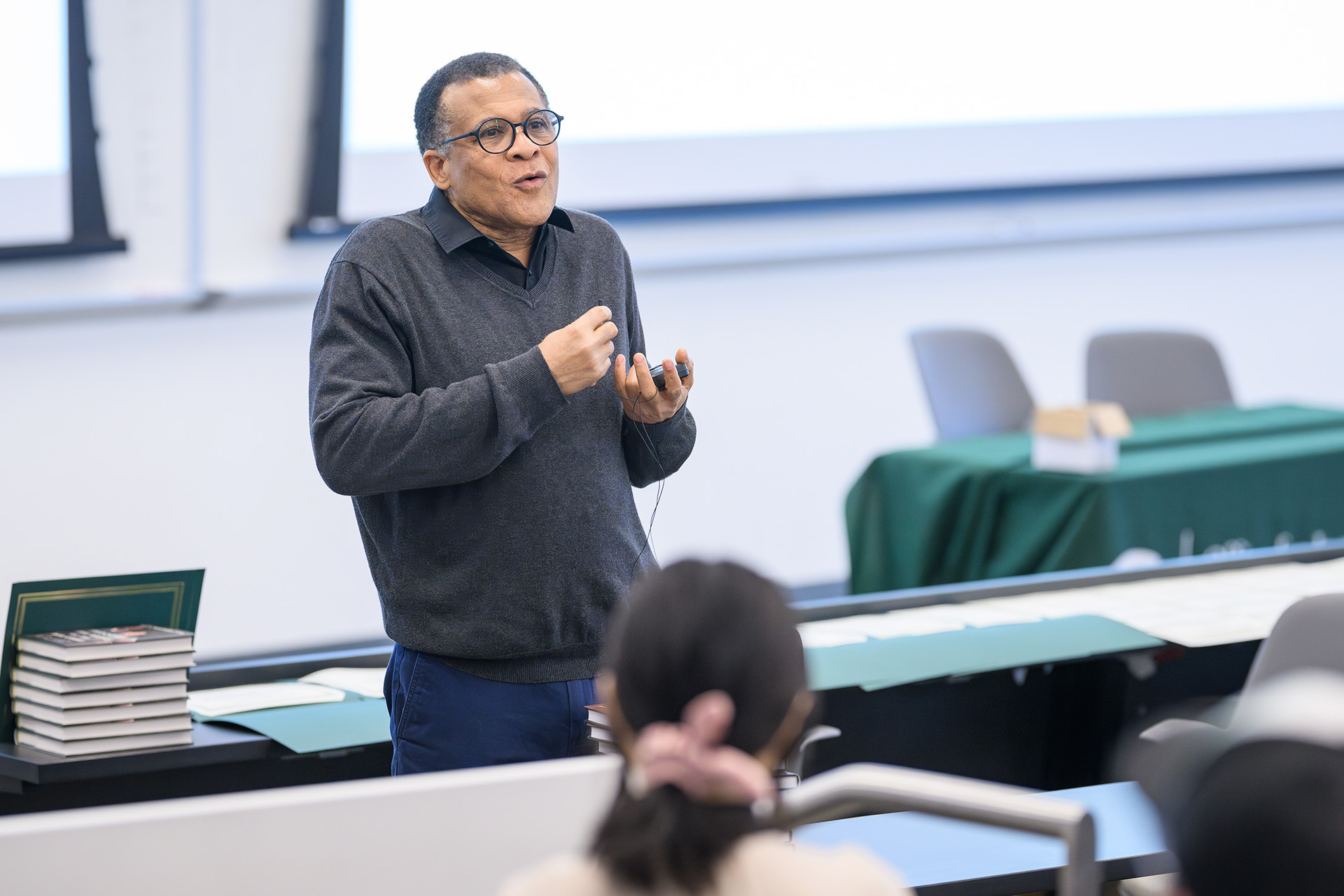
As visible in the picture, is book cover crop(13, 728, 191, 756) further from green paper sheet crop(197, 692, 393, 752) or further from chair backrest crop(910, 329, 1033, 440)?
chair backrest crop(910, 329, 1033, 440)

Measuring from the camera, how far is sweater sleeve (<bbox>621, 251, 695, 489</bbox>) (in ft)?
5.88

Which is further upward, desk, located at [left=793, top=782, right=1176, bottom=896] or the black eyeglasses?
the black eyeglasses

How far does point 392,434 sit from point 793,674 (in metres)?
0.86

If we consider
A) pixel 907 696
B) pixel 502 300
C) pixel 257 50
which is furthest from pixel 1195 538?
pixel 257 50

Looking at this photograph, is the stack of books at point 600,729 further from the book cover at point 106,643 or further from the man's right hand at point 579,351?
the book cover at point 106,643

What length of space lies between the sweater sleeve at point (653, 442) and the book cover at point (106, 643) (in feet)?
2.12

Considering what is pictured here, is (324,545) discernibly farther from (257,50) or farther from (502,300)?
(502,300)

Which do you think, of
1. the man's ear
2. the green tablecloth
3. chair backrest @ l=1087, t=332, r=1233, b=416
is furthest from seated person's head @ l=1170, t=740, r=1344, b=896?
chair backrest @ l=1087, t=332, r=1233, b=416

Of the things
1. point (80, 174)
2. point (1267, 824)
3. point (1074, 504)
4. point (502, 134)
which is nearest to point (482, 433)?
point (502, 134)

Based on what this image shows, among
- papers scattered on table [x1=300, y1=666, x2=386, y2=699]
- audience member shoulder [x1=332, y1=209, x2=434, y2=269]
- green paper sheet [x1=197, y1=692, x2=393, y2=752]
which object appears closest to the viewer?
audience member shoulder [x1=332, y1=209, x2=434, y2=269]

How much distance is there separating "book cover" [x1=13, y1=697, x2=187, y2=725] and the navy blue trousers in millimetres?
380

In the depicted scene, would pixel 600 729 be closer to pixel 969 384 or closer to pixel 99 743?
pixel 99 743

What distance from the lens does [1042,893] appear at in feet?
4.44

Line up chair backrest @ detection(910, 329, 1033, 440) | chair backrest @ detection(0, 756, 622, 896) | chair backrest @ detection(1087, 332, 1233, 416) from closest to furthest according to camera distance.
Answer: chair backrest @ detection(0, 756, 622, 896) → chair backrest @ detection(910, 329, 1033, 440) → chair backrest @ detection(1087, 332, 1233, 416)
